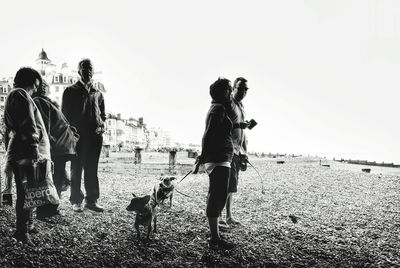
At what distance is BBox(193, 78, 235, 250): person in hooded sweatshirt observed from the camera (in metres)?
4.36

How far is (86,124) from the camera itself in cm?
522

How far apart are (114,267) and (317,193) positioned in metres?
8.20

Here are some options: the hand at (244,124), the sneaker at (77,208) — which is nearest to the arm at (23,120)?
the sneaker at (77,208)

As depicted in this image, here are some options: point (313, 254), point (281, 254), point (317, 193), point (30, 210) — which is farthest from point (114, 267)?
point (317, 193)

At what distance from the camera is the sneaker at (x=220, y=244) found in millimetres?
4301

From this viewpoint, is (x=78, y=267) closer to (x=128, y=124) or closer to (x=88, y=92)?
(x=88, y=92)

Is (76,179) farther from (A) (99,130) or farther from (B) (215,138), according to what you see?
(B) (215,138)

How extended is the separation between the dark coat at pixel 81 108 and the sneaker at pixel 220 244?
8.69 ft

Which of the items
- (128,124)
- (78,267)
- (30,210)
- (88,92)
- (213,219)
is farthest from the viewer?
(128,124)

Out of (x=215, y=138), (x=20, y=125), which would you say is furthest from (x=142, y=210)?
(x=20, y=125)

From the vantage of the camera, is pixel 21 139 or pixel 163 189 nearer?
pixel 21 139

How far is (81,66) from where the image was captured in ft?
16.7

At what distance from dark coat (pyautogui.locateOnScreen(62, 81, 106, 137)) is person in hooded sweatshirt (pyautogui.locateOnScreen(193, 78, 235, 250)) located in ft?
6.65

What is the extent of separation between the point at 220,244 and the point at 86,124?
289cm
